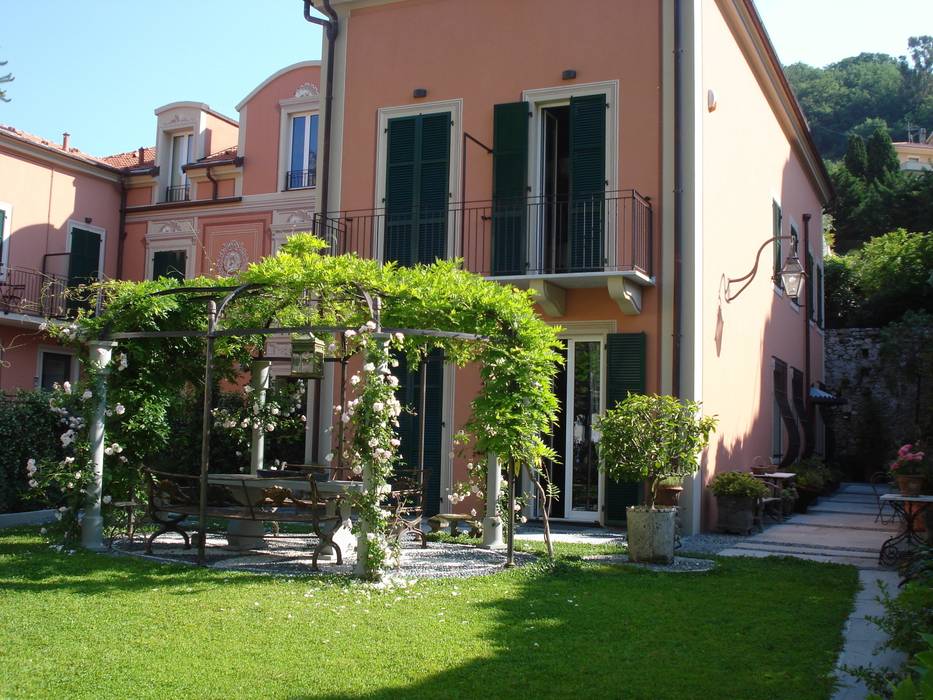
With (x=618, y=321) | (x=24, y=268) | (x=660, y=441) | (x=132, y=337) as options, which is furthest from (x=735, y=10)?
(x=24, y=268)

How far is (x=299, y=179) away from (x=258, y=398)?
30.3 ft

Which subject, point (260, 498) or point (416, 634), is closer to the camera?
point (416, 634)

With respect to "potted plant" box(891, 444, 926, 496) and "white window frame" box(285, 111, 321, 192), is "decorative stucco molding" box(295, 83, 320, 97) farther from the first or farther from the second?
"potted plant" box(891, 444, 926, 496)

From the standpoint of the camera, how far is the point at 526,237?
36.4 feet

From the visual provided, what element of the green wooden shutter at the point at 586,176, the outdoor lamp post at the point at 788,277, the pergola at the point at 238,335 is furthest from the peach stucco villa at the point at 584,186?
the pergola at the point at 238,335

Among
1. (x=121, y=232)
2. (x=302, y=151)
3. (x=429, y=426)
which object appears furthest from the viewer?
(x=121, y=232)

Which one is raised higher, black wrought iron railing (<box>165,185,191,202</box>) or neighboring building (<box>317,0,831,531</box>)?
black wrought iron railing (<box>165,185,191,202</box>)

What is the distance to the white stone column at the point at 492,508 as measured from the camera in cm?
873

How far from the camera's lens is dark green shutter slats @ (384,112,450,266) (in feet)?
Result: 38.7

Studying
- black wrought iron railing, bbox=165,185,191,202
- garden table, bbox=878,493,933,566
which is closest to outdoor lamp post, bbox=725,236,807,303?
garden table, bbox=878,493,933,566

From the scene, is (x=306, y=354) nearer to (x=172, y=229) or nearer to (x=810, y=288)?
(x=172, y=229)

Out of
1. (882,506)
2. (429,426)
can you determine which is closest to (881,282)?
(882,506)

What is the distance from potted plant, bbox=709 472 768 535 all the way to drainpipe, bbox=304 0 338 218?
6.24 m

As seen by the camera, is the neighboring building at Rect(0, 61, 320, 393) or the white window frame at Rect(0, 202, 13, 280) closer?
the white window frame at Rect(0, 202, 13, 280)
